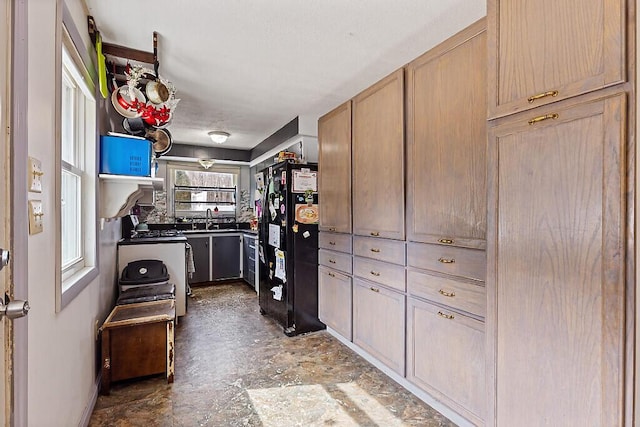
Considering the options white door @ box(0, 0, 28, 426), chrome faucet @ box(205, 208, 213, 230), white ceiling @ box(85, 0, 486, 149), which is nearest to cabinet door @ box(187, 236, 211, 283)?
chrome faucet @ box(205, 208, 213, 230)

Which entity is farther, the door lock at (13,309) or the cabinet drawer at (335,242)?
the cabinet drawer at (335,242)

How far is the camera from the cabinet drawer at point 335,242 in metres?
2.80

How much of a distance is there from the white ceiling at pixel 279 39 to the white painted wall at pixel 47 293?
47 centimetres

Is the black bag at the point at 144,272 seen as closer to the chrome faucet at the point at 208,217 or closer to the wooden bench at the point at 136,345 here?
the wooden bench at the point at 136,345

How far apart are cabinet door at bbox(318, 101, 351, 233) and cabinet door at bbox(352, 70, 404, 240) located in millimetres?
101

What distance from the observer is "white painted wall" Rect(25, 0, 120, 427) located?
108cm

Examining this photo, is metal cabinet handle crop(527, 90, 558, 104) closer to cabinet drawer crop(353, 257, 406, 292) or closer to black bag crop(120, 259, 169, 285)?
cabinet drawer crop(353, 257, 406, 292)

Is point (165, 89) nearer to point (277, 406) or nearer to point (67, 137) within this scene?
point (67, 137)

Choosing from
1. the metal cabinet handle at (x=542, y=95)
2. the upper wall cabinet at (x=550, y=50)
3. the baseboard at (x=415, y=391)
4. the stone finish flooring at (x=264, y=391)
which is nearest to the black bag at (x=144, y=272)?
the stone finish flooring at (x=264, y=391)

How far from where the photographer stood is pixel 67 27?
1486 millimetres

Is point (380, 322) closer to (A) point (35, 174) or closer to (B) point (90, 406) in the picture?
(B) point (90, 406)

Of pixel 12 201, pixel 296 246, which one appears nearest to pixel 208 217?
pixel 296 246

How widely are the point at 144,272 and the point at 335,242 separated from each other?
183 cm

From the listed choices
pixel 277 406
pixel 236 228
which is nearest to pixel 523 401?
pixel 277 406
